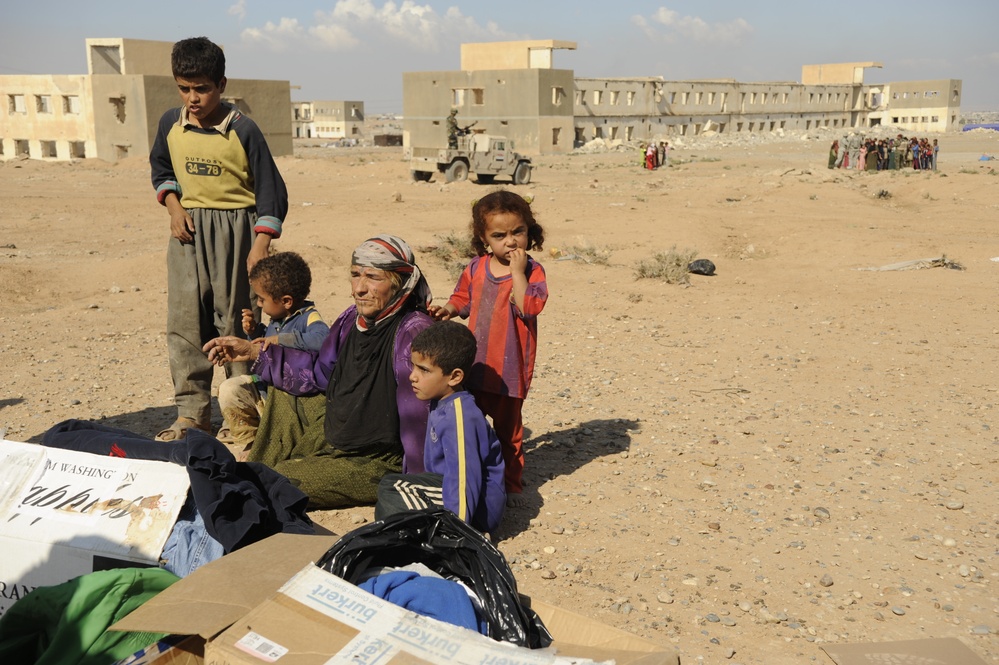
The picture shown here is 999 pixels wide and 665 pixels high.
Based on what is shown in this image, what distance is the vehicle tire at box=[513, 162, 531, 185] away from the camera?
23.5 m

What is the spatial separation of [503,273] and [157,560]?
5.45ft

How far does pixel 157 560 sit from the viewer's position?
2609 mm

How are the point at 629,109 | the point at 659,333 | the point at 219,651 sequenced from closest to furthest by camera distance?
the point at 219,651, the point at 659,333, the point at 629,109

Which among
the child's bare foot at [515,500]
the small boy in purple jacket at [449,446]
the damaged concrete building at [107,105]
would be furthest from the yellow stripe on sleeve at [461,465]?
the damaged concrete building at [107,105]

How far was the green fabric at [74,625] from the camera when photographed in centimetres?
209

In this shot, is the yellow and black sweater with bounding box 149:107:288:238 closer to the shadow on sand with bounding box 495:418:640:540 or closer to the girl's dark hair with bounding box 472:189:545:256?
the girl's dark hair with bounding box 472:189:545:256

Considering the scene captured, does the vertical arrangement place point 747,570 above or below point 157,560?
below

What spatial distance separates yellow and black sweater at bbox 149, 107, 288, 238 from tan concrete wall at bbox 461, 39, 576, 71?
1576 inches

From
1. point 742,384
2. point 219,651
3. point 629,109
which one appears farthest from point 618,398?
point 629,109

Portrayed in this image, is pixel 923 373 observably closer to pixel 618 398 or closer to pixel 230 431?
pixel 618 398

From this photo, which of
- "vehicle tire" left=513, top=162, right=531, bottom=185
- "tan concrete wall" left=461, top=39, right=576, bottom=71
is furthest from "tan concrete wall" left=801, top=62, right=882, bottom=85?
"vehicle tire" left=513, top=162, right=531, bottom=185

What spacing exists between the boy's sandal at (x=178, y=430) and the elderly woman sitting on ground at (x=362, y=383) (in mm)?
587

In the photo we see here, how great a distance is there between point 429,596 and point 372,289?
5.09 feet

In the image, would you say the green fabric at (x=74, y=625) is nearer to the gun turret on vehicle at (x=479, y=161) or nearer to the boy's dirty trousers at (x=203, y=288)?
the boy's dirty trousers at (x=203, y=288)
